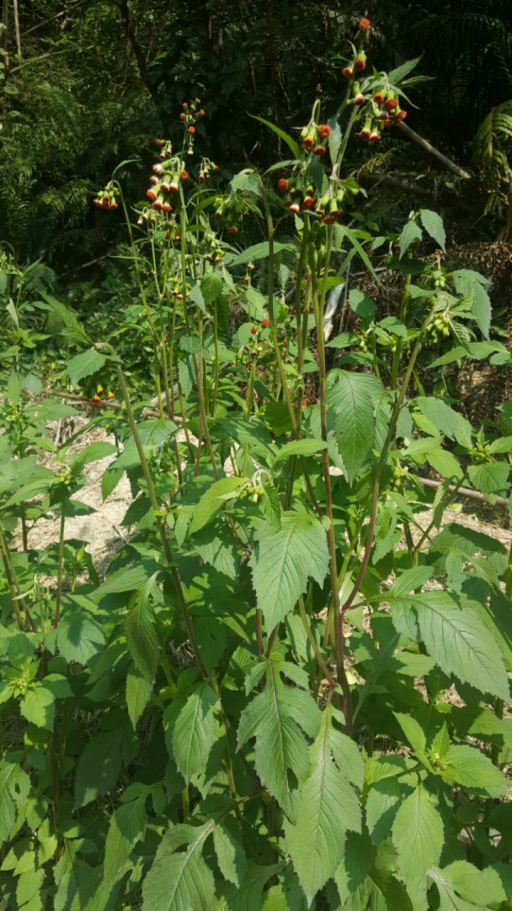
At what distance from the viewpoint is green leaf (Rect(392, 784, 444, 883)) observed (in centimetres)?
104

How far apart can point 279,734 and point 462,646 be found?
32 centimetres

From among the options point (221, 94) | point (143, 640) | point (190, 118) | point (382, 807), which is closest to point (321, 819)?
point (382, 807)

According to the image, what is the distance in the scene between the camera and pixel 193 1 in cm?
532

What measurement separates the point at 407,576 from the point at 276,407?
15.5 inches

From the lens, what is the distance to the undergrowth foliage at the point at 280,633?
100 centimetres

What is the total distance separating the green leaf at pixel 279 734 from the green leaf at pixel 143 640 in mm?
171

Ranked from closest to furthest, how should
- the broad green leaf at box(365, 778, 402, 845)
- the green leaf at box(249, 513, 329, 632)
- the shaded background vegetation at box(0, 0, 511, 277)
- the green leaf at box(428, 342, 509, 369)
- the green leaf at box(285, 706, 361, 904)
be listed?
the green leaf at box(249, 513, 329, 632) → the green leaf at box(285, 706, 361, 904) → the broad green leaf at box(365, 778, 402, 845) → the green leaf at box(428, 342, 509, 369) → the shaded background vegetation at box(0, 0, 511, 277)

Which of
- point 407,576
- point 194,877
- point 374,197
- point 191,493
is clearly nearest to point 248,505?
point 191,493

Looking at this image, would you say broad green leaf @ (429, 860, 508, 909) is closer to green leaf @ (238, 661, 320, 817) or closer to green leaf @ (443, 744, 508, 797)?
green leaf @ (443, 744, 508, 797)

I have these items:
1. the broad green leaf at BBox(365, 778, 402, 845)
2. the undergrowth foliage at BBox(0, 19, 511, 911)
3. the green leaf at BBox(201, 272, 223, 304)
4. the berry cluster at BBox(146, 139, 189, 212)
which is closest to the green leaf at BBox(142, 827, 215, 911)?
the undergrowth foliage at BBox(0, 19, 511, 911)

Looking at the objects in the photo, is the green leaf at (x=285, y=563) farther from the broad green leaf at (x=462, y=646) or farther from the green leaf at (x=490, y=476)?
the green leaf at (x=490, y=476)

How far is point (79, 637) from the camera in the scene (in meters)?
1.36

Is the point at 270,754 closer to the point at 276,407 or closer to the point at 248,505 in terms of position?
the point at 248,505

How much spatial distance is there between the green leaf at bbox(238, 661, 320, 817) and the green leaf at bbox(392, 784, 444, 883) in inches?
7.5
